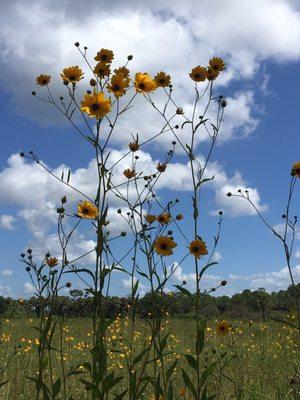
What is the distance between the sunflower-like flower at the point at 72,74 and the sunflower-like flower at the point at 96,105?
0.40 m

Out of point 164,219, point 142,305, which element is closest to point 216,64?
point 164,219

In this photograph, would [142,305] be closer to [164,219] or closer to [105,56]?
[164,219]

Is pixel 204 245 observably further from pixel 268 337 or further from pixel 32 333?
pixel 32 333

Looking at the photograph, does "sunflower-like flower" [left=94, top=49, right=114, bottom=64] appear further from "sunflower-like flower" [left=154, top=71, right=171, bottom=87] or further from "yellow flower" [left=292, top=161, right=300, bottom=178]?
"yellow flower" [left=292, top=161, right=300, bottom=178]

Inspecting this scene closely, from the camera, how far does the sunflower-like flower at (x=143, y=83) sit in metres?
3.30

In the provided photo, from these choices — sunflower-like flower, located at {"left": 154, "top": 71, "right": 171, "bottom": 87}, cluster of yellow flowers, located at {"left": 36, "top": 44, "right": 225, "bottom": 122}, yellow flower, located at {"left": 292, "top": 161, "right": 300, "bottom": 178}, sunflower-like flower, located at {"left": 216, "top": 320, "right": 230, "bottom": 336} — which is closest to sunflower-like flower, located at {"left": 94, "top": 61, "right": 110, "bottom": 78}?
cluster of yellow flowers, located at {"left": 36, "top": 44, "right": 225, "bottom": 122}

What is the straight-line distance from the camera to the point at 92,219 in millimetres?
2881

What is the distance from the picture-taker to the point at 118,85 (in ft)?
9.93

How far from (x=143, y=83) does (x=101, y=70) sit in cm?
32

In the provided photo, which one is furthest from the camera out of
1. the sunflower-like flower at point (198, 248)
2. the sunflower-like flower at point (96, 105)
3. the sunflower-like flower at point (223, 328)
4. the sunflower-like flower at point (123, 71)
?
the sunflower-like flower at point (223, 328)

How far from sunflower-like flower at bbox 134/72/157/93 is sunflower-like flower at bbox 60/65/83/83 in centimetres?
38

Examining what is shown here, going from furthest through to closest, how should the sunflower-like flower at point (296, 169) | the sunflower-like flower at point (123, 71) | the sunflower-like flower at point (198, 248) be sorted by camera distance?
the sunflower-like flower at point (296, 169)
the sunflower-like flower at point (198, 248)
the sunflower-like flower at point (123, 71)

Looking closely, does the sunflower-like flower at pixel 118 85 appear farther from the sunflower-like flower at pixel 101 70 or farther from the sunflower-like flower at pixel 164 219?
the sunflower-like flower at pixel 164 219

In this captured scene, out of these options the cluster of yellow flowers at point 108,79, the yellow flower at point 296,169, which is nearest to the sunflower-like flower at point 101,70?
the cluster of yellow flowers at point 108,79
